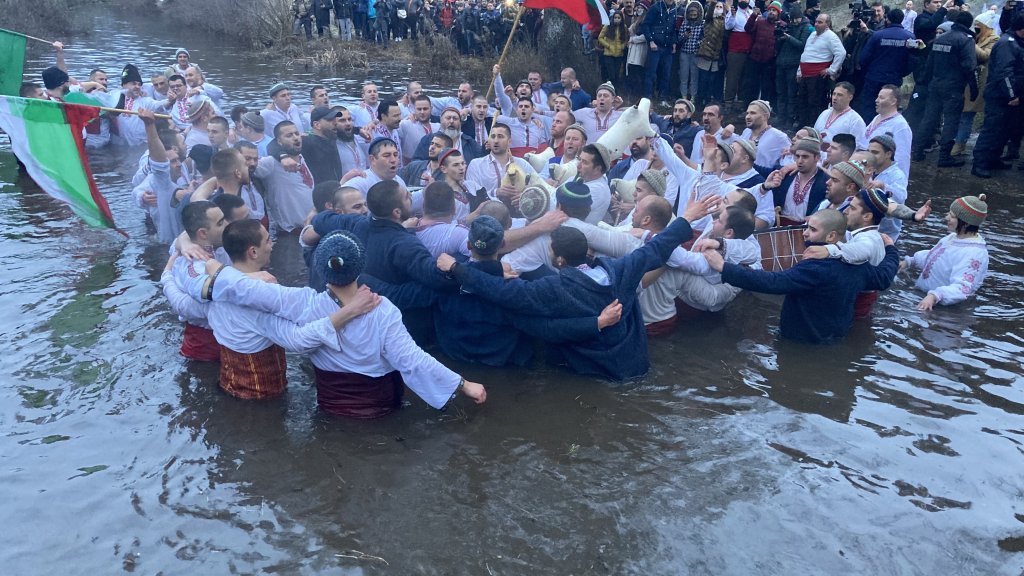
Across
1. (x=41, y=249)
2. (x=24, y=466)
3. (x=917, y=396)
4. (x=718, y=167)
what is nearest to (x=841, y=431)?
(x=917, y=396)

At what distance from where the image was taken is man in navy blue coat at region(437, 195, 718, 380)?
4.95m

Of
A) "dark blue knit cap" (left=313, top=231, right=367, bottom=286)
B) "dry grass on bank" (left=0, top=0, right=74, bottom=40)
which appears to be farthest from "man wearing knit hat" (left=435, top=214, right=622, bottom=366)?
"dry grass on bank" (left=0, top=0, right=74, bottom=40)

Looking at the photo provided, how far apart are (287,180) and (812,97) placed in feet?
28.3

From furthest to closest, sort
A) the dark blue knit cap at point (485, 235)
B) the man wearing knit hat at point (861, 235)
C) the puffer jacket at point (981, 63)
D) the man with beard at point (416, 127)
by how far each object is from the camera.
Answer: the puffer jacket at point (981, 63) < the man with beard at point (416, 127) < the man wearing knit hat at point (861, 235) < the dark blue knit cap at point (485, 235)

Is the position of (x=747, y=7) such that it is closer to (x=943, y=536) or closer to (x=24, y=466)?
(x=943, y=536)

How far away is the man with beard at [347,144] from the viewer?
8516mm

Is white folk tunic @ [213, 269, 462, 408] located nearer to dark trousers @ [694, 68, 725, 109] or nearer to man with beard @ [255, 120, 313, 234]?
man with beard @ [255, 120, 313, 234]

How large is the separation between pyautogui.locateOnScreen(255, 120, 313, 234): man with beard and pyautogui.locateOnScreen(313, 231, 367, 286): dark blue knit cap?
3.91m

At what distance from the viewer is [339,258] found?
4250mm

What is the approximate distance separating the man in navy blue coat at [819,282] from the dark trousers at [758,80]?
29.0 feet

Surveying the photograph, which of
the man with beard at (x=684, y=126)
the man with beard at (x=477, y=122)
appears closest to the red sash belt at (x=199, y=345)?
the man with beard at (x=477, y=122)

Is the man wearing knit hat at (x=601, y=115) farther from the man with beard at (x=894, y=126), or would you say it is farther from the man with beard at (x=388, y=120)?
the man with beard at (x=894, y=126)

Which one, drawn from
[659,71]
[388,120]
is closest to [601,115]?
[388,120]

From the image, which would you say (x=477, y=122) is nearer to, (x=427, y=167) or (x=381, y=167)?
(x=427, y=167)
